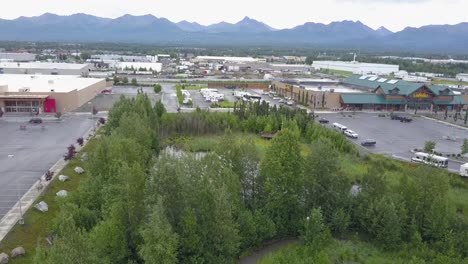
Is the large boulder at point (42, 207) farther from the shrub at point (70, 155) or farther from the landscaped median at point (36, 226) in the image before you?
the shrub at point (70, 155)

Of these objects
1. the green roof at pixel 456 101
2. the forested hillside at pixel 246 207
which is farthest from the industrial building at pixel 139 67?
the forested hillside at pixel 246 207

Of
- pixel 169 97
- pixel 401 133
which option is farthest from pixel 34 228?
pixel 169 97

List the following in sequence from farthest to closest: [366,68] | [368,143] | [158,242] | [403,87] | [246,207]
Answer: [366,68] → [403,87] → [368,143] → [246,207] → [158,242]

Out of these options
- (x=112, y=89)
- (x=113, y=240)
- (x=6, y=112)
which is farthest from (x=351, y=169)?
(x=112, y=89)

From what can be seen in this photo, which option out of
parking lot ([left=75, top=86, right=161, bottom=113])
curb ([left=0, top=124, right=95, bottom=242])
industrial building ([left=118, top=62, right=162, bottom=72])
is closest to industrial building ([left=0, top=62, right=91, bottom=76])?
parking lot ([left=75, top=86, right=161, bottom=113])

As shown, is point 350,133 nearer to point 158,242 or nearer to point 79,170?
point 79,170

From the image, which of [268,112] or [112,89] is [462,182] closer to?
[268,112]
